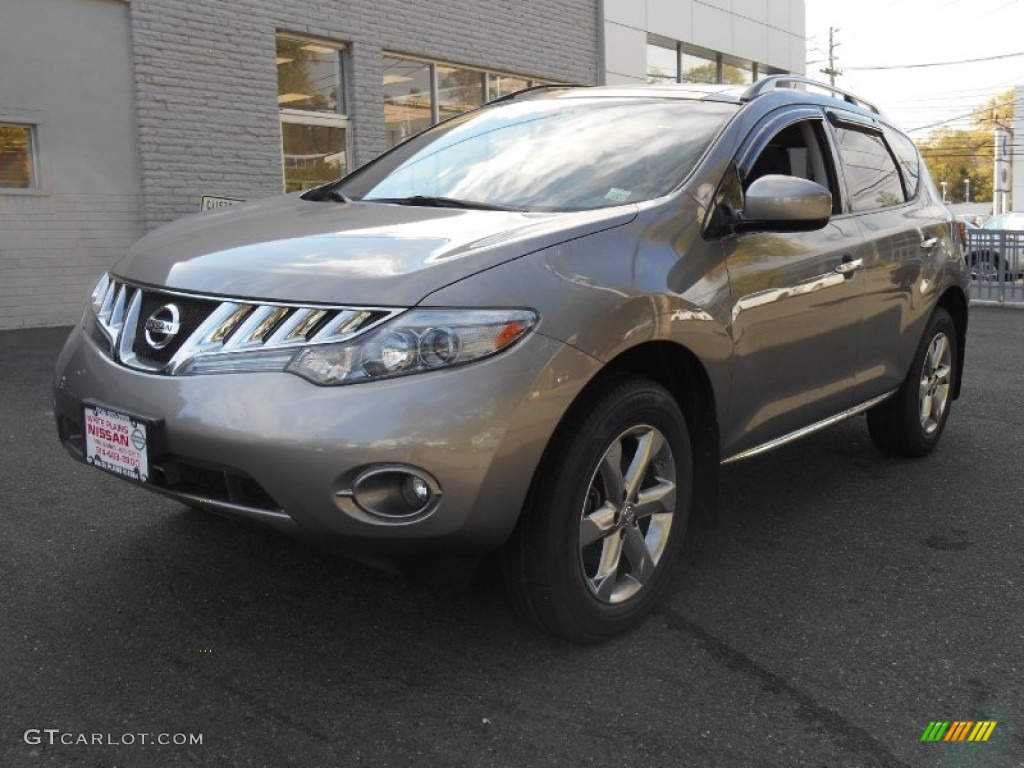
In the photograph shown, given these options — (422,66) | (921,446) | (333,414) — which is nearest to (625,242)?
(333,414)

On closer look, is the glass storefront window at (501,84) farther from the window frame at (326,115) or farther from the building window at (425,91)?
the window frame at (326,115)

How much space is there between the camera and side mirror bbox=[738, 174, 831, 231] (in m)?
3.03

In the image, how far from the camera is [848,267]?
368 cm

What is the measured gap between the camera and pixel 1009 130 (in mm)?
66250

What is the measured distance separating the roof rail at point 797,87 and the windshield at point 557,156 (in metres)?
0.20

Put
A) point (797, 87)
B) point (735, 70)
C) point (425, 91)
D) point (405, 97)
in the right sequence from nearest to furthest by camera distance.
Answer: point (797, 87), point (405, 97), point (425, 91), point (735, 70)

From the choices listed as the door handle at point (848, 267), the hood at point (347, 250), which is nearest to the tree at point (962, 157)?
the door handle at point (848, 267)

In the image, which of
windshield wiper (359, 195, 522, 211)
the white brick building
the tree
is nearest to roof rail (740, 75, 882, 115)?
windshield wiper (359, 195, 522, 211)

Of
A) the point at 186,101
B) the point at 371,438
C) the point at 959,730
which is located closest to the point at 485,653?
the point at 371,438

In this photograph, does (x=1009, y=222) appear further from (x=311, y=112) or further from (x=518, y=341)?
(x=518, y=341)

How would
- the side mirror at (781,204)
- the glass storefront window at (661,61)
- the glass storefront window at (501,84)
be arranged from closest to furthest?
the side mirror at (781,204) < the glass storefront window at (501,84) < the glass storefront window at (661,61)

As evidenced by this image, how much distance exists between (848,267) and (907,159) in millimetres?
1442

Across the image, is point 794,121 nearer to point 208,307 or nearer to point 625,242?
point 625,242

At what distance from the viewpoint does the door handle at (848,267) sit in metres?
3.64
